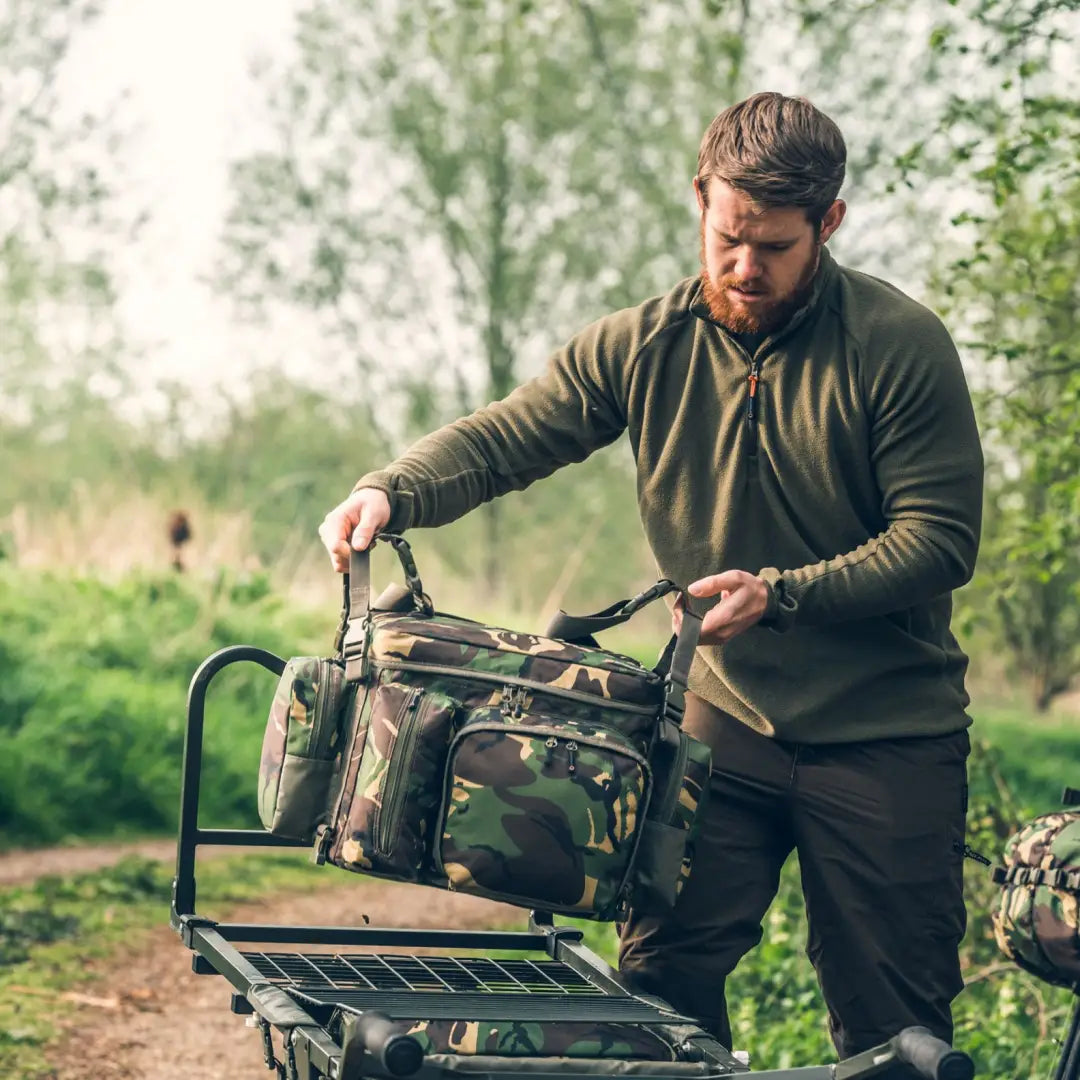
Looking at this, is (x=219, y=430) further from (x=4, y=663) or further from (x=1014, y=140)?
(x=1014, y=140)

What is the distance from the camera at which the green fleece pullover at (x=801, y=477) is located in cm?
338

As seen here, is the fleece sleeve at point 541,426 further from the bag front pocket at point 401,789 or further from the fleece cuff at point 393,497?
the bag front pocket at point 401,789

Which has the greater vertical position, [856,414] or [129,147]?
[129,147]

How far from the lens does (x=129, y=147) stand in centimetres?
1431

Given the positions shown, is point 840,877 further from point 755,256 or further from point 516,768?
point 755,256

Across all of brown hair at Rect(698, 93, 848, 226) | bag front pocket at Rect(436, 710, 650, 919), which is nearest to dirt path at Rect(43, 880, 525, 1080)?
bag front pocket at Rect(436, 710, 650, 919)

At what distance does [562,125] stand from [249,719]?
1224 cm

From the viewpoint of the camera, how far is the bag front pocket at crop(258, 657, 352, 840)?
3.16 metres

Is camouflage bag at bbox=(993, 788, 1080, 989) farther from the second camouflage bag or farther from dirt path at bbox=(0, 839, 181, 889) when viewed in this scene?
dirt path at bbox=(0, 839, 181, 889)

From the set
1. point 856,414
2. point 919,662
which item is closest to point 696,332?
point 856,414

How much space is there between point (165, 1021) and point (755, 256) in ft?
12.2

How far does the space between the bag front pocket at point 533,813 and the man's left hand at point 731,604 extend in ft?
1.00

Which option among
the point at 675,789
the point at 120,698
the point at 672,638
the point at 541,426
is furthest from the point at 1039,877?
the point at 120,698

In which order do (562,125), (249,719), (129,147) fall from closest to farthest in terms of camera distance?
1. (249,719)
2. (129,147)
3. (562,125)
